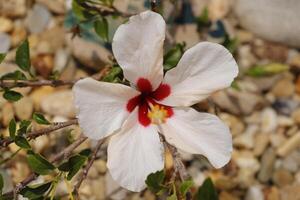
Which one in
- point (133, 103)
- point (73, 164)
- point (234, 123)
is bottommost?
point (234, 123)

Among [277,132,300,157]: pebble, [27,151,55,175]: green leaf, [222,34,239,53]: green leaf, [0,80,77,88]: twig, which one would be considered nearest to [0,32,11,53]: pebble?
[0,80,77,88]: twig

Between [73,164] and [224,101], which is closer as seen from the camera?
[73,164]

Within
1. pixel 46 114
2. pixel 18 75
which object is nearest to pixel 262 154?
pixel 46 114

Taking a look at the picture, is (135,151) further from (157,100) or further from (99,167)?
(99,167)

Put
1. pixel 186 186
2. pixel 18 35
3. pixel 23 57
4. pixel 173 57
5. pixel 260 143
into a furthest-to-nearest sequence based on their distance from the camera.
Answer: pixel 18 35, pixel 260 143, pixel 173 57, pixel 23 57, pixel 186 186

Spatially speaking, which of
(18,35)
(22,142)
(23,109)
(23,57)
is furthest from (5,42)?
(22,142)

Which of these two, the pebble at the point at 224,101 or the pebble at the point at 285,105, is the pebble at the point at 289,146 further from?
the pebble at the point at 224,101

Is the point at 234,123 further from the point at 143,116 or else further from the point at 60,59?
the point at 143,116

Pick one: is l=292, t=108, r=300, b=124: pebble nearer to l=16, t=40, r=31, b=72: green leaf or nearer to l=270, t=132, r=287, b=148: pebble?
l=270, t=132, r=287, b=148: pebble
